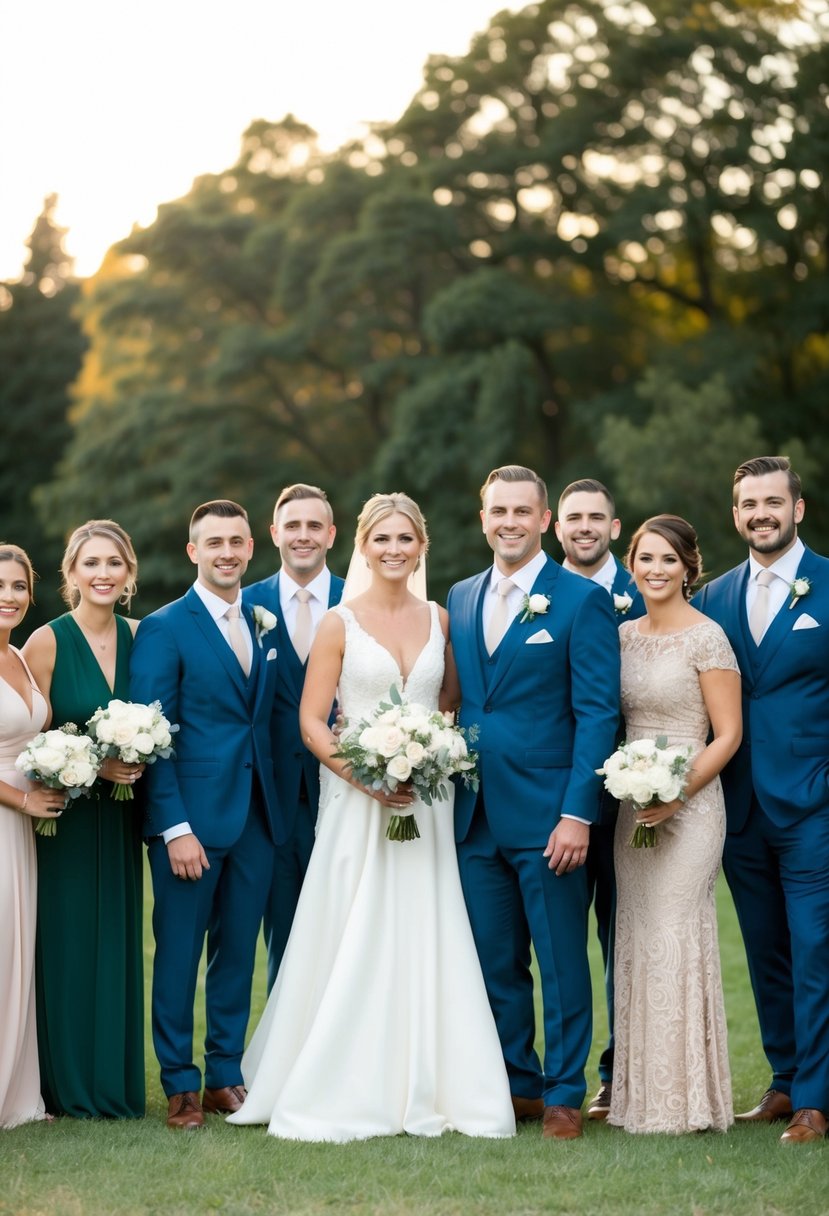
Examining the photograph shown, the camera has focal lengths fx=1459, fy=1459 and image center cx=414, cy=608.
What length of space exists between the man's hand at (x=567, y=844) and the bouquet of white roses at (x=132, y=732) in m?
1.63

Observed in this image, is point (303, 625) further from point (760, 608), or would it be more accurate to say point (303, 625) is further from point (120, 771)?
point (760, 608)

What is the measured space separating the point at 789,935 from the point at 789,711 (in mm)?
1072

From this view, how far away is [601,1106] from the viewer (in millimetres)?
6566

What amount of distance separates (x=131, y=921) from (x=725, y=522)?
46.7 feet

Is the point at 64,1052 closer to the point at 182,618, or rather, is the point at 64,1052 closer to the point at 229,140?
the point at 182,618

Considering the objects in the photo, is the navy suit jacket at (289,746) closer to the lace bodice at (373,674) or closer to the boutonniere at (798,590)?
the lace bodice at (373,674)

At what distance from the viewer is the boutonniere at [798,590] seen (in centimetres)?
618

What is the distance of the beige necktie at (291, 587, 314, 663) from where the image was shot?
289 inches

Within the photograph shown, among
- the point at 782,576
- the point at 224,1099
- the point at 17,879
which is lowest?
the point at 224,1099

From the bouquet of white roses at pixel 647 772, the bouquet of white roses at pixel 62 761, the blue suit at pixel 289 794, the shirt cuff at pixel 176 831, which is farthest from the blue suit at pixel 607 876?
the bouquet of white roses at pixel 62 761

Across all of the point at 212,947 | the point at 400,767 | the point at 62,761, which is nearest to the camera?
the point at 400,767

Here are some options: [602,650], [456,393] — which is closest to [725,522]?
[456,393]

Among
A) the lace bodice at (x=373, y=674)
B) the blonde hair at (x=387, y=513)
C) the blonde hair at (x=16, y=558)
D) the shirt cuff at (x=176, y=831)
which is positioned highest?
the blonde hair at (x=387, y=513)

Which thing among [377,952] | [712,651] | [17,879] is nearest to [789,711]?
[712,651]
